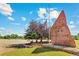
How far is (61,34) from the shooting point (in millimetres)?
2256

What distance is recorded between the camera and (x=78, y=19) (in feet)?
7.26

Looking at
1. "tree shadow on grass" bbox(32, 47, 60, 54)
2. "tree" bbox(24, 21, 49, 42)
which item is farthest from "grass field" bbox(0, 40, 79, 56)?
"tree" bbox(24, 21, 49, 42)

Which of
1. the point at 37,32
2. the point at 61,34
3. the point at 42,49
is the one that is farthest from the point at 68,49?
the point at 37,32

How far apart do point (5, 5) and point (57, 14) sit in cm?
56

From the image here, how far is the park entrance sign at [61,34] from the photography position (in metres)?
2.23

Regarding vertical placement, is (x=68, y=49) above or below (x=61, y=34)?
below

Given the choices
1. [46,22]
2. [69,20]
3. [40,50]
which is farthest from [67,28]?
[40,50]

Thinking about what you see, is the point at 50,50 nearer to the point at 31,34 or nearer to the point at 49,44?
the point at 49,44

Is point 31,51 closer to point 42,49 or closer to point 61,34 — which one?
point 42,49

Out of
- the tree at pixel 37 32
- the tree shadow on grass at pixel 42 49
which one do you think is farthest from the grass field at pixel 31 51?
the tree at pixel 37 32

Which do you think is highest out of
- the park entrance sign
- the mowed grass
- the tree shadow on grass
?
the park entrance sign

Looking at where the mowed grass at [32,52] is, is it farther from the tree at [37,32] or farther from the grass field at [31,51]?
the tree at [37,32]

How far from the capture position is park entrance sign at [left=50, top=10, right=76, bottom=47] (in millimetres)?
2230

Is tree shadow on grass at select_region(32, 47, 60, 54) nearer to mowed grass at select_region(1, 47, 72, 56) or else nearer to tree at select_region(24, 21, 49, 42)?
mowed grass at select_region(1, 47, 72, 56)
